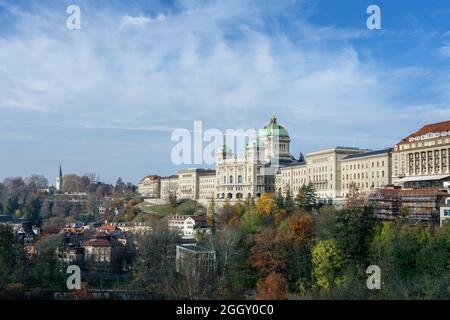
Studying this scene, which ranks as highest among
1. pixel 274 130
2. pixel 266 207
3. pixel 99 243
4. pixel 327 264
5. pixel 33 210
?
pixel 274 130

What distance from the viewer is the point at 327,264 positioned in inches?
1002

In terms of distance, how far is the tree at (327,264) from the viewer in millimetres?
25125

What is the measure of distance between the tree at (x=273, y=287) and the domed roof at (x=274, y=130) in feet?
135

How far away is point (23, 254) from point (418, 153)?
28534 mm

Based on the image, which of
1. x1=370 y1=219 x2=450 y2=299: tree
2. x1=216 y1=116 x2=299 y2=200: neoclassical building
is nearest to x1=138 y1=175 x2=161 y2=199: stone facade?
x1=216 y1=116 x2=299 y2=200: neoclassical building

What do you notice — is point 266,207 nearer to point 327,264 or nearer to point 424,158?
→ point 424,158

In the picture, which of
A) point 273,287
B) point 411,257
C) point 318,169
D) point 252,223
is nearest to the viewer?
point 411,257

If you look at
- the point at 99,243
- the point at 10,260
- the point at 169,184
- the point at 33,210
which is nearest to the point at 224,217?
the point at 99,243

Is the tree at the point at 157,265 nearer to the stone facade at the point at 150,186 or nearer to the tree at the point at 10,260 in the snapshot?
the tree at the point at 10,260

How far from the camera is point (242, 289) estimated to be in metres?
26.0

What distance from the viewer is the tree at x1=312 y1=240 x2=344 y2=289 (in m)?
25.1

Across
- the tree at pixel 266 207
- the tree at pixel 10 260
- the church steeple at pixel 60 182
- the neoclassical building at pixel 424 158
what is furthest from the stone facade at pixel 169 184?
the tree at pixel 10 260

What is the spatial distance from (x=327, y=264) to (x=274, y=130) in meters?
42.3
